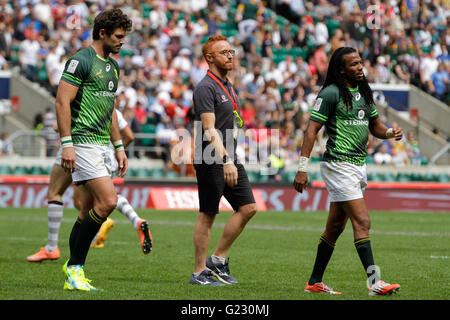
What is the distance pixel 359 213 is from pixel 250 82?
18462 millimetres

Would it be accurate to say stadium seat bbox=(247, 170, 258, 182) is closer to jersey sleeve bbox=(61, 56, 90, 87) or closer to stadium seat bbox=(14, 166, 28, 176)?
stadium seat bbox=(14, 166, 28, 176)

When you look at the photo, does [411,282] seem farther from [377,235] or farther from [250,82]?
[250,82]

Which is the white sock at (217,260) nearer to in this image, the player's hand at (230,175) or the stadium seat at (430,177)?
the player's hand at (230,175)

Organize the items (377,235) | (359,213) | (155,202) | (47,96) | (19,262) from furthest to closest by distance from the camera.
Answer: (47,96), (155,202), (377,235), (19,262), (359,213)

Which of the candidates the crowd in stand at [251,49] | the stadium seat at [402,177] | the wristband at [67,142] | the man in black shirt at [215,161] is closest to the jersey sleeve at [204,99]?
the man in black shirt at [215,161]

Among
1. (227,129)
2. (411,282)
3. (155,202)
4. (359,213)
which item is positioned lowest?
(155,202)

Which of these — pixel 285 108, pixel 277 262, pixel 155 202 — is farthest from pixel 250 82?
pixel 277 262

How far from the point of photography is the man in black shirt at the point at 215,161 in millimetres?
8539

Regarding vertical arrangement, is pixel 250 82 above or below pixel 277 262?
above

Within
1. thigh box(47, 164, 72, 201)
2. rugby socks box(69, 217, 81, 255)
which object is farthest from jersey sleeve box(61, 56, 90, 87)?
thigh box(47, 164, 72, 201)

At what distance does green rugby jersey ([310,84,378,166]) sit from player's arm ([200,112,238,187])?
859mm

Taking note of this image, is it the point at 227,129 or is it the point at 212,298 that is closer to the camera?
the point at 212,298
